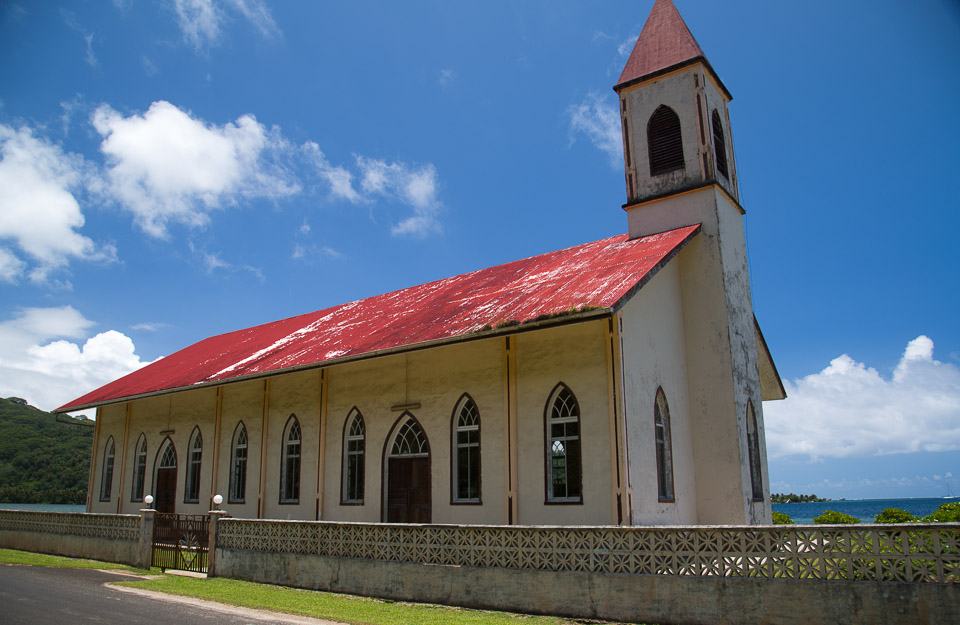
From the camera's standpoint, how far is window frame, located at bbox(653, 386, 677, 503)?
13.8 metres

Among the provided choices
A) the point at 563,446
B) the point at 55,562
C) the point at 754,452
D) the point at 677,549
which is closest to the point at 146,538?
the point at 55,562

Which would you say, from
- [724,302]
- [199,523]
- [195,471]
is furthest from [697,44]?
[195,471]

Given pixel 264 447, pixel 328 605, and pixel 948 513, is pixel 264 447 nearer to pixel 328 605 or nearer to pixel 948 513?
pixel 328 605

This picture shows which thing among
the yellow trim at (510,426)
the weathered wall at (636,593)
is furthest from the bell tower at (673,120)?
the weathered wall at (636,593)

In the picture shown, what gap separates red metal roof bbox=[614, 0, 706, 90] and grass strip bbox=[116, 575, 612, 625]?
13825mm

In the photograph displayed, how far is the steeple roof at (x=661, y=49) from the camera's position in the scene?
17.7m

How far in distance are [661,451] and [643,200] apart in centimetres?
656

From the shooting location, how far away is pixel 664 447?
14.1 meters

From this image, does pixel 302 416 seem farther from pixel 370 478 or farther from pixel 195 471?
pixel 195 471

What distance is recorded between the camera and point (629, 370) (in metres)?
13.1

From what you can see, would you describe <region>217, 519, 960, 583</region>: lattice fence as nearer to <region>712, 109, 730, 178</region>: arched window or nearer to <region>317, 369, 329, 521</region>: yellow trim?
<region>317, 369, 329, 521</region>: yellow trim

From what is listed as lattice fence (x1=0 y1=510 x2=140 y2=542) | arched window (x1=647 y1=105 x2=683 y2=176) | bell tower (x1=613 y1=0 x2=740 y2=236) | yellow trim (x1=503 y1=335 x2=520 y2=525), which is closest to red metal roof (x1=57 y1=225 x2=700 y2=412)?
yellow trim (x1=503 y1=335 x2=520 y2=525)

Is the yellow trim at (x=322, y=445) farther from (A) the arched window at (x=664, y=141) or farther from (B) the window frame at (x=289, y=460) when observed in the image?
(A) the arched window at (x=664, y=141)

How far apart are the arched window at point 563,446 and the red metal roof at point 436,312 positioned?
1972 mm
